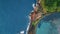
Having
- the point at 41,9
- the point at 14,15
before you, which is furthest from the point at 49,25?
the point at 14,15

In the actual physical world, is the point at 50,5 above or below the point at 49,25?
above

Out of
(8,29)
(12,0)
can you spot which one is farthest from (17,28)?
(12,0)

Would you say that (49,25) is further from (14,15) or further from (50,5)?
(14,15)

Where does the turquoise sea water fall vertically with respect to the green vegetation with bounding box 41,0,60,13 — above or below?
below

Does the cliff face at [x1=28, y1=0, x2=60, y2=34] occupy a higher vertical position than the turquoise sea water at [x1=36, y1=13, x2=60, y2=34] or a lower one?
higher

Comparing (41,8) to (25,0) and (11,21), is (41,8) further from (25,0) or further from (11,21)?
(11,21)
